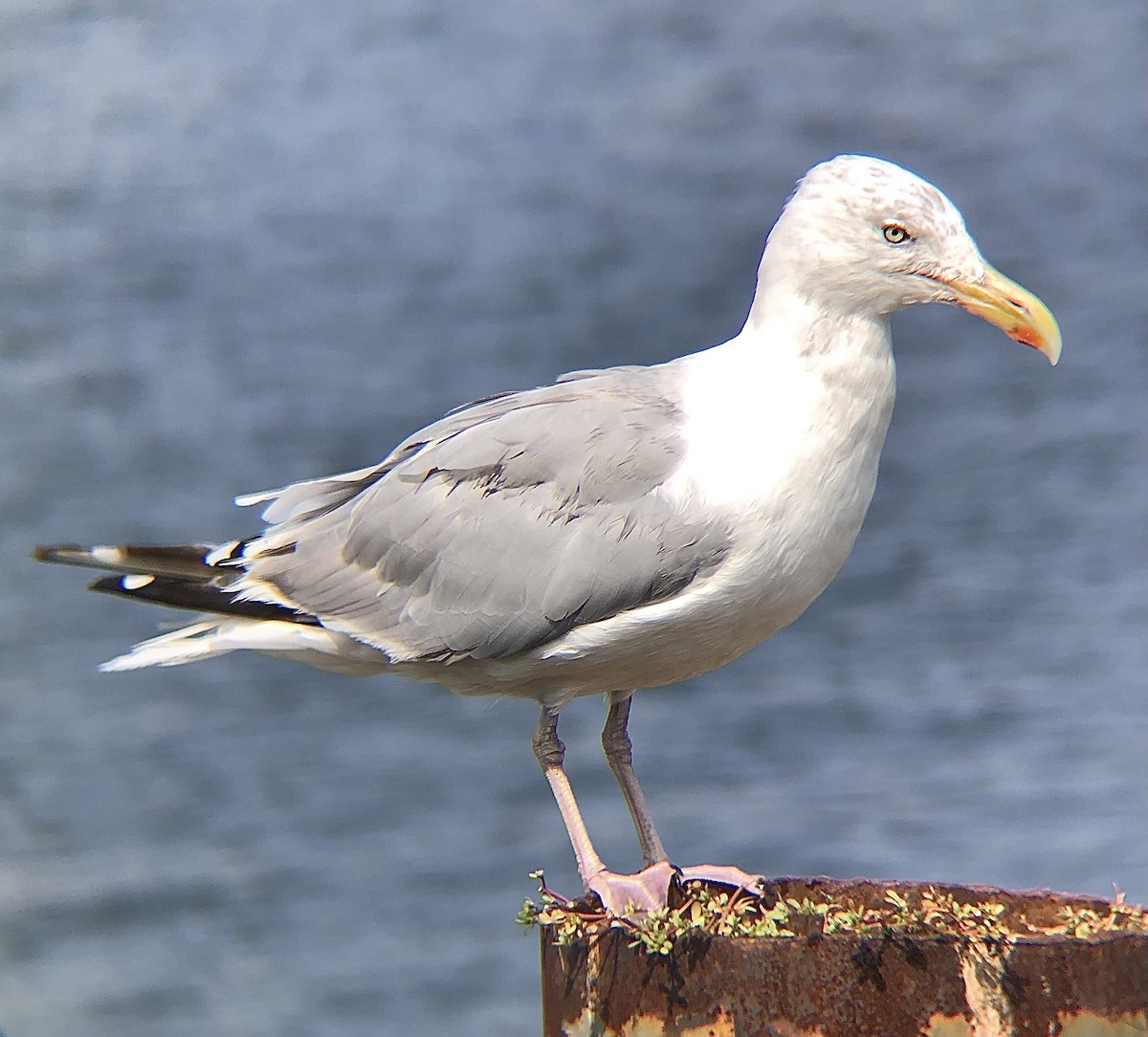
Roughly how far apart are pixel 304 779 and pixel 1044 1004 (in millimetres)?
7430

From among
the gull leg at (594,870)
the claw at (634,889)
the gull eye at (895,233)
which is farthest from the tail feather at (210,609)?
the gull eye at (895,233)

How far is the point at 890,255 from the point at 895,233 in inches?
1.9

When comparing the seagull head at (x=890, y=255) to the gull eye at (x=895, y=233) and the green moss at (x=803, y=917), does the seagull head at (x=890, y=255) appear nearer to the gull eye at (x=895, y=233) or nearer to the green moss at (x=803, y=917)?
the gull eye at (x=895, y=233)

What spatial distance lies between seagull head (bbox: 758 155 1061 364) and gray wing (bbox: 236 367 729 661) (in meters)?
0.44

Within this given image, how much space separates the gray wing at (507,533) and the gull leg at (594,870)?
25cm

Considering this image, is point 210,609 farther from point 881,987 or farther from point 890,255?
point 881,987

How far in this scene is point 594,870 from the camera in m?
3.70

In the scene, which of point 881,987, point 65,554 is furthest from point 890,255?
point 65,554

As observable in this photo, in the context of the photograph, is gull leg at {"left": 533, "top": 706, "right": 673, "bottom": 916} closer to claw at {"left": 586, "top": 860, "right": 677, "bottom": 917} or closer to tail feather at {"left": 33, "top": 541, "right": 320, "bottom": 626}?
claw at {"left": 586, "top": 860, "right": 677, "bottom": 917}

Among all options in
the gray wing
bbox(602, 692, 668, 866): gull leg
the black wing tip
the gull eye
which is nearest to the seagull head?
the gull eye

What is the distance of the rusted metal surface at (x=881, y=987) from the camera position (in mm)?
2973

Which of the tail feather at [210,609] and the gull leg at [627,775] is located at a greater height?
the tail feather at [210,609]

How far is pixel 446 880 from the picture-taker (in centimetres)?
950

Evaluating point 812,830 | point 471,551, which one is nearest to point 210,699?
point 812,830
